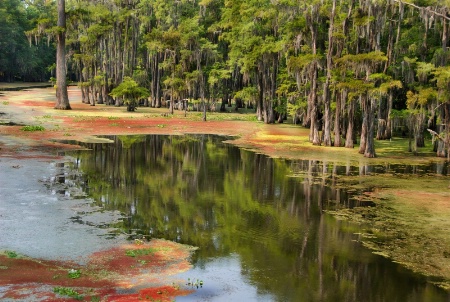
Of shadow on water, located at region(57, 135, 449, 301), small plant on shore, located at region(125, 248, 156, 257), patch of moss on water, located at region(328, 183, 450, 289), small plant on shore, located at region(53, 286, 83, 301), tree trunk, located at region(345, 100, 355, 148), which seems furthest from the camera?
tree trunk, located at region(345, 100, 355, 148)

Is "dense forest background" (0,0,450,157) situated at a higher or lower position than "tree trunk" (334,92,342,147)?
higher

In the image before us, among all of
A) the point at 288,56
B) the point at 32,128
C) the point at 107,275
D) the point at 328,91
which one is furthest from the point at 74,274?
the point at 288,56

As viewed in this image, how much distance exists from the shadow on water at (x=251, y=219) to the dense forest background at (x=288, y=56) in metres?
6.57

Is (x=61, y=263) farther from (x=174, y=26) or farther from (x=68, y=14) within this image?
(x=174, y=26)

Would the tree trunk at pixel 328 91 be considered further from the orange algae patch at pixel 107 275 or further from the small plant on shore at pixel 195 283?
the small plant on shore at pixel 195 283

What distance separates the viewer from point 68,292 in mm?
11273

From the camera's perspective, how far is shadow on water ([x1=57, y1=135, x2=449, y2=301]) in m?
12.9

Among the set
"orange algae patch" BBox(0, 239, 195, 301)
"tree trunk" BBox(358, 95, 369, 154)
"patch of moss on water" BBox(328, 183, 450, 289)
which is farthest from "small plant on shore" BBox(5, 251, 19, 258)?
"tree trunk" BBox(358, 95, 369, 154)

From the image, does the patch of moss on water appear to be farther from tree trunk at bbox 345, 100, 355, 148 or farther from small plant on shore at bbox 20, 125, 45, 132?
small plant on shore at bbox 20, 125, 45, 132

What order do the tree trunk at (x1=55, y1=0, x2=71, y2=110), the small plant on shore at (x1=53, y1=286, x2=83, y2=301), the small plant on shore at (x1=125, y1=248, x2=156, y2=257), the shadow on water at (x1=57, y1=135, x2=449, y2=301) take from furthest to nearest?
the tree trunk at (x1=55, y1=0, x2=71, y2=110) < the small plant on shore at (x1=125, y1=248, x2=156, y2=257) < the shadow on water at (x1=57, y1=135, x2=449, y2=301) < the small plant on shore at (x1=53, y1=286, x2=83, y2=301)

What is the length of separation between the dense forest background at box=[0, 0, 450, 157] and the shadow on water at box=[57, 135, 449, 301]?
21.6ft

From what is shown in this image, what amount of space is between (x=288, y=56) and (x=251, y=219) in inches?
1259

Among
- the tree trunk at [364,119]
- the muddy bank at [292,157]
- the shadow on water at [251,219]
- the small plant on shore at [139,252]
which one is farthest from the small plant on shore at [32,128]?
the small plant on shore at [139,252]

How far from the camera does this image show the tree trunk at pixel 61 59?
5966 centimetres
